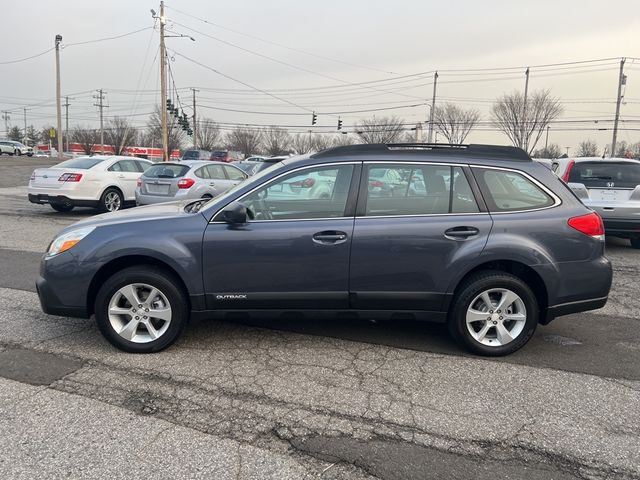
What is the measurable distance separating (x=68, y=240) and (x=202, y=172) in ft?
25.8

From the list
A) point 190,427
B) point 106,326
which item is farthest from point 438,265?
point 106,326

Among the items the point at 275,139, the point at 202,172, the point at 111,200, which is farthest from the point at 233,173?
the point at 275,139

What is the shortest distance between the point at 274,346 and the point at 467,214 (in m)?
1.97

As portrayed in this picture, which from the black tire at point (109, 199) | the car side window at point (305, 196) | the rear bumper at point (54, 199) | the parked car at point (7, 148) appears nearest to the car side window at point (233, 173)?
the black tire at point (109, 199)

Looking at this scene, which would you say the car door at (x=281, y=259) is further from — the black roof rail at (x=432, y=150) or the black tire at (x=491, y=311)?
the black tire at (x=491, y=311)

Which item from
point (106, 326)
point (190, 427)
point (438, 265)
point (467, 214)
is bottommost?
point (190, 427)

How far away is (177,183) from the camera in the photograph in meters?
11.2

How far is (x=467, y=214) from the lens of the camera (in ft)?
13.2

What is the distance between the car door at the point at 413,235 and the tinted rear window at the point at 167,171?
8230 millimetres

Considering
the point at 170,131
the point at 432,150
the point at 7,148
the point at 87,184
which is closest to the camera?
the point at 432,150

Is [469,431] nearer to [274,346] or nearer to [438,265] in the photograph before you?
[438,265]

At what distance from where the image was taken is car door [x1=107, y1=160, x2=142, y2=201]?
12.7m

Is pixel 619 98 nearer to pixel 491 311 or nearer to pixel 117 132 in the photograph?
pixel 491 311

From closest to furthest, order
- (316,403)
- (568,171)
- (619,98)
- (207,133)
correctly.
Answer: (316,403)
(568,171)
(619,98)
(207,133)
